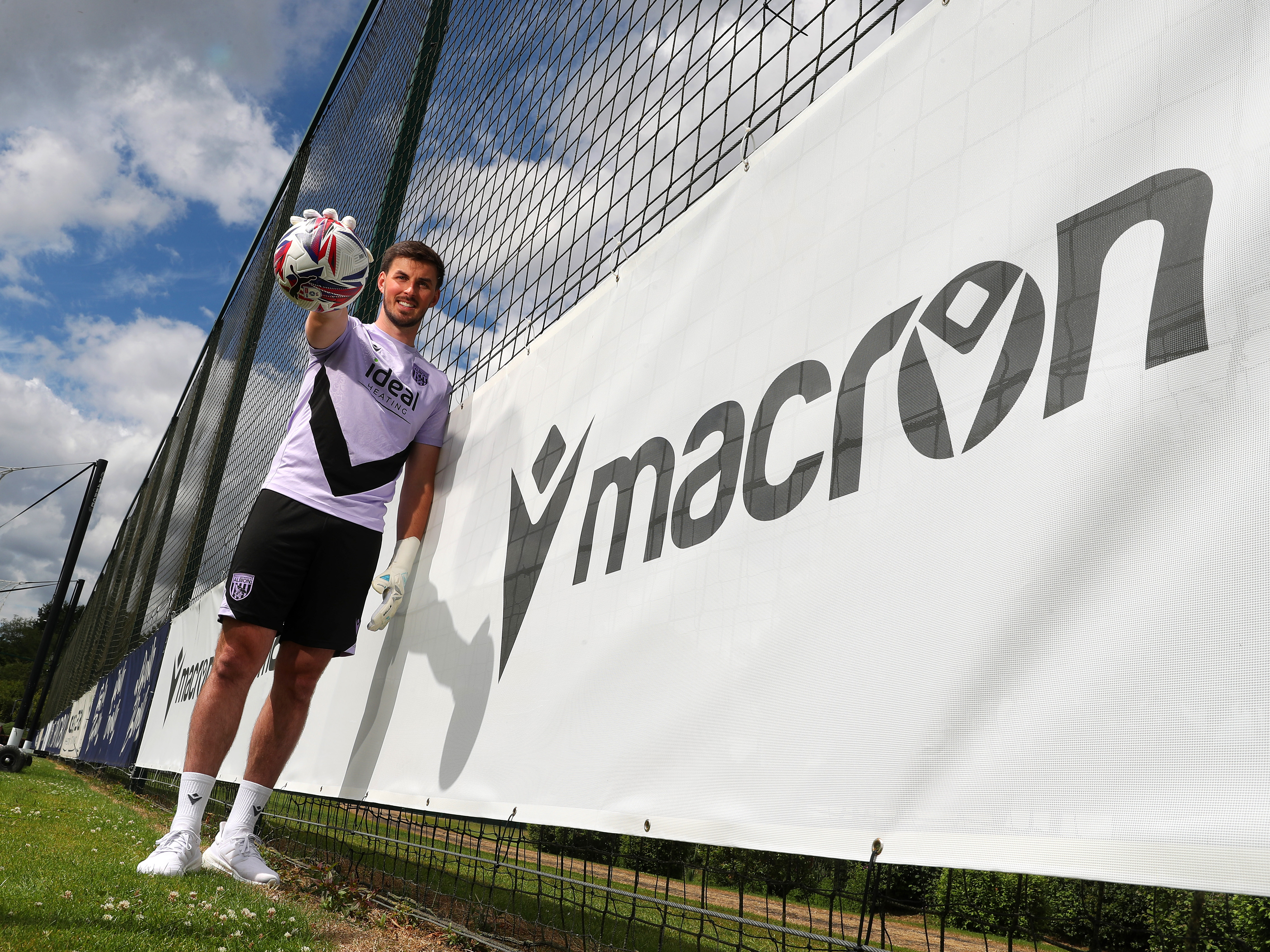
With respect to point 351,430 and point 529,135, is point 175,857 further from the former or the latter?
point 529,135

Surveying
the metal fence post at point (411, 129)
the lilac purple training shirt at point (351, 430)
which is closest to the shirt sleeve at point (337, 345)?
the lilac purple training shirt at point (351, 430)

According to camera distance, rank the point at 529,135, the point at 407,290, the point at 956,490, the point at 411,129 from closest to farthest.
→ the point at 956,490
the point at 407,290
the point at 529,135
the point at 411,129

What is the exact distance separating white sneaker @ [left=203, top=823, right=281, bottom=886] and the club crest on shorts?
21.7 inches

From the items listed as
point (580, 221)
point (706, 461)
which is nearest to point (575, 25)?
point (580, 221)

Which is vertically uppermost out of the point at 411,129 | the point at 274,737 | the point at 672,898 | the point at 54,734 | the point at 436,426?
the point at 411,129

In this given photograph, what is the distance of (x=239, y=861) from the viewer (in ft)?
6.73

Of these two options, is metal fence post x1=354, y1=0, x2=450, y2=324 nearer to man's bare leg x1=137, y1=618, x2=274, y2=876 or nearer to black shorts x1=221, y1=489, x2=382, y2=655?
black shorts x1=221, y1=489, x2=382, y2=655

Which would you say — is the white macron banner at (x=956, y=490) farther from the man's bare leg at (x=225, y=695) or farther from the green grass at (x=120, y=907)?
the man's bare leg at (x=225, y=695)

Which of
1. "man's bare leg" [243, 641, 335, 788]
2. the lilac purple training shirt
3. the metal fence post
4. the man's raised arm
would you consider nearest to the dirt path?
"man's bare leg" [243, 641, 335, 788]

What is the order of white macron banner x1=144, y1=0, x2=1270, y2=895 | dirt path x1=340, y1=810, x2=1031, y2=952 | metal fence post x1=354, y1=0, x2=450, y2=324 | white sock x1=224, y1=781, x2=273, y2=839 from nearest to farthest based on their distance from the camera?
white macron banner x1=144, y1=0, x2=1270, y2=895, white sock x1=224, y1=781, x2=273, y2=839, metal fence post x1=354, y1=0, x2=450, y2=324, dirt path x1=340, y1=810, x2=1031, y2=952

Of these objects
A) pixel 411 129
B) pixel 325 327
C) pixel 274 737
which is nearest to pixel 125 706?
pixel 411 129

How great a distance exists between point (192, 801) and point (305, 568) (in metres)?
0.60

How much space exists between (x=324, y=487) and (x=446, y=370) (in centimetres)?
101

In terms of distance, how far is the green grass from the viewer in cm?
131
